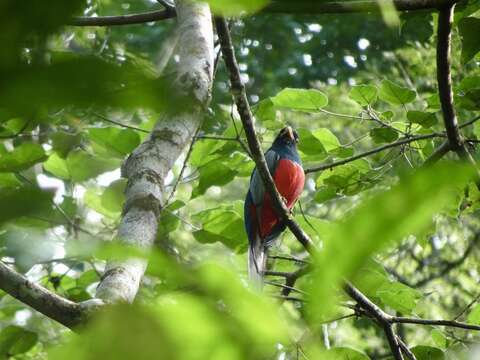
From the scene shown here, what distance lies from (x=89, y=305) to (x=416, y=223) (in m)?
1.32

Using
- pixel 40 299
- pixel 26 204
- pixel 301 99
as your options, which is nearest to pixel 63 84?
pixel 26 204

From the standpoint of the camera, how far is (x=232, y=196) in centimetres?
809

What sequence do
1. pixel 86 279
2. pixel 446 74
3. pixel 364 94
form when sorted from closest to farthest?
1. pixel 446 74
2. pixel 364 94
3. pixel 86 279

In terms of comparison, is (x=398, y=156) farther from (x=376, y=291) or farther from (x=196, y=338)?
(x=196, y=338)

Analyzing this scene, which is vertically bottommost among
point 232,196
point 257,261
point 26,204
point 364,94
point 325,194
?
point 232,196

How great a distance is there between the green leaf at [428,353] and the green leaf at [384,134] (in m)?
0.75

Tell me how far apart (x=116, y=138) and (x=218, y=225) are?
50 cm

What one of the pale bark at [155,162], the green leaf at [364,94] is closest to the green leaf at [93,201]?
the pale bark at [155,162]

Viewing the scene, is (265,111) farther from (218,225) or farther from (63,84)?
(63,84)

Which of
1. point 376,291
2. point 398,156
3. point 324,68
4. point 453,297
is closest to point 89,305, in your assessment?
point 376,291

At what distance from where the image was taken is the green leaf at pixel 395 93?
2.51m

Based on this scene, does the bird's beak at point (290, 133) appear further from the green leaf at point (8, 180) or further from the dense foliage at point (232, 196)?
the green leaf at point (8, 180)

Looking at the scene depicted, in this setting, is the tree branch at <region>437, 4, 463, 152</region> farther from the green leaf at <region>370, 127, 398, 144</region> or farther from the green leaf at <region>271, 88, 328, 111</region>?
the green leaf at <region>271, 88, 328, 111</region>

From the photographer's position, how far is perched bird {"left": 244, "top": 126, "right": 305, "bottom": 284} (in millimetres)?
4004
